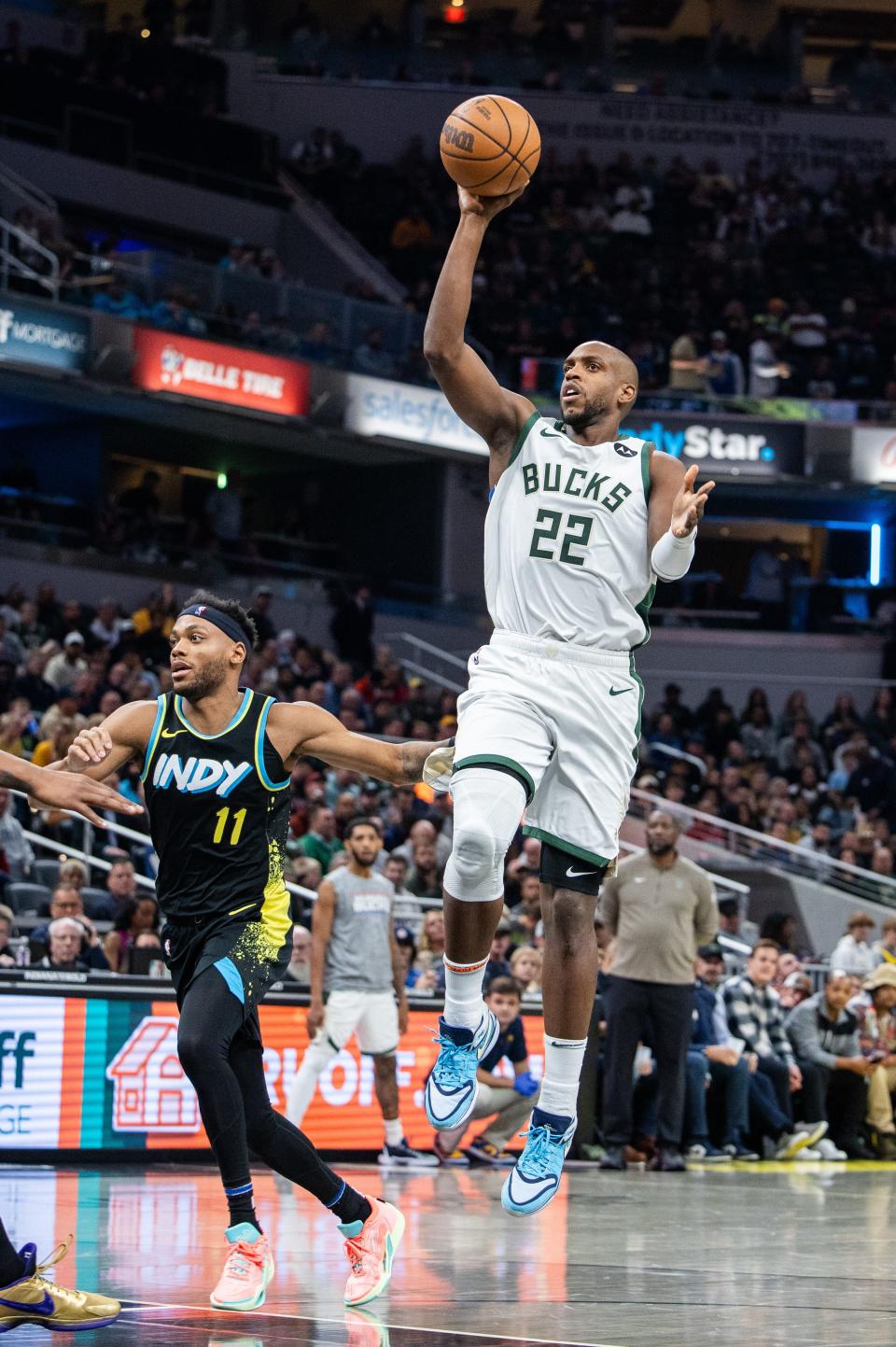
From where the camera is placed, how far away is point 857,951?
1709 cm

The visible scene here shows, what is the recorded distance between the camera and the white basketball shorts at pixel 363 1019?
11609mm

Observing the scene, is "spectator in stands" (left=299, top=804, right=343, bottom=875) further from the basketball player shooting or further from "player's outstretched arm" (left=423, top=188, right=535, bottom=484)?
"player's outstretched arm" (left=423, top=188, right=535, bottom=484)

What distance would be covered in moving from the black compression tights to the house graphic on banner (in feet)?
16.6

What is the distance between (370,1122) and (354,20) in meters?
29.4

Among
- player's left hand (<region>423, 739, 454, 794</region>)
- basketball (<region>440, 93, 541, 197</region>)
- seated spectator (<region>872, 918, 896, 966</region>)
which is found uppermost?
basketball (<region>440, 93, 541, 197</region>)

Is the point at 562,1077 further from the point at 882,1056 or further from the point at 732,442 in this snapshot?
the point at 732,442

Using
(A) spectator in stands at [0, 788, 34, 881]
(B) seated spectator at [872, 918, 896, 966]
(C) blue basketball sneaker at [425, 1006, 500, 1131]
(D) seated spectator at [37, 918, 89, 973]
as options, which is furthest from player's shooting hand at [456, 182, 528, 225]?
(B) seated spectator at [872, 918, 896, 966]

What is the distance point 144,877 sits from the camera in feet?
48.8

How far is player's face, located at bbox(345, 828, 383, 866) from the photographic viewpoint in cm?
1145

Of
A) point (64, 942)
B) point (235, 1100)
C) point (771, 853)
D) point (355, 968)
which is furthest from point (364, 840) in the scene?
point (771, 853)

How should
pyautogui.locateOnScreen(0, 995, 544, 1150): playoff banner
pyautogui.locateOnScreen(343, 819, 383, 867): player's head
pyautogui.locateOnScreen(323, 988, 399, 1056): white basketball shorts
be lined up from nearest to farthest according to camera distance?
pyautogui.locateOnScreen(0, 995, 544, 1150): playoff banner < pyautogui.locateOnScreen(343, 819, 383, 867): player's head < pyautogui.locateOnScreen(323, 988, 399, 1056): white basketball shorts

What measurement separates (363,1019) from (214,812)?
5624mm

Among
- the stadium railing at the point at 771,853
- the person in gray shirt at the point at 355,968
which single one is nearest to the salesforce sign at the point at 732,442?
the stadium railing at the point at 771,853

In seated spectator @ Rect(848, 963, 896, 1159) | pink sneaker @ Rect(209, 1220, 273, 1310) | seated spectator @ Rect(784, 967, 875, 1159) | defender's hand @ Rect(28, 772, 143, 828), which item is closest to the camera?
defender's hand @ Rect(28, 772, 143, 828)
